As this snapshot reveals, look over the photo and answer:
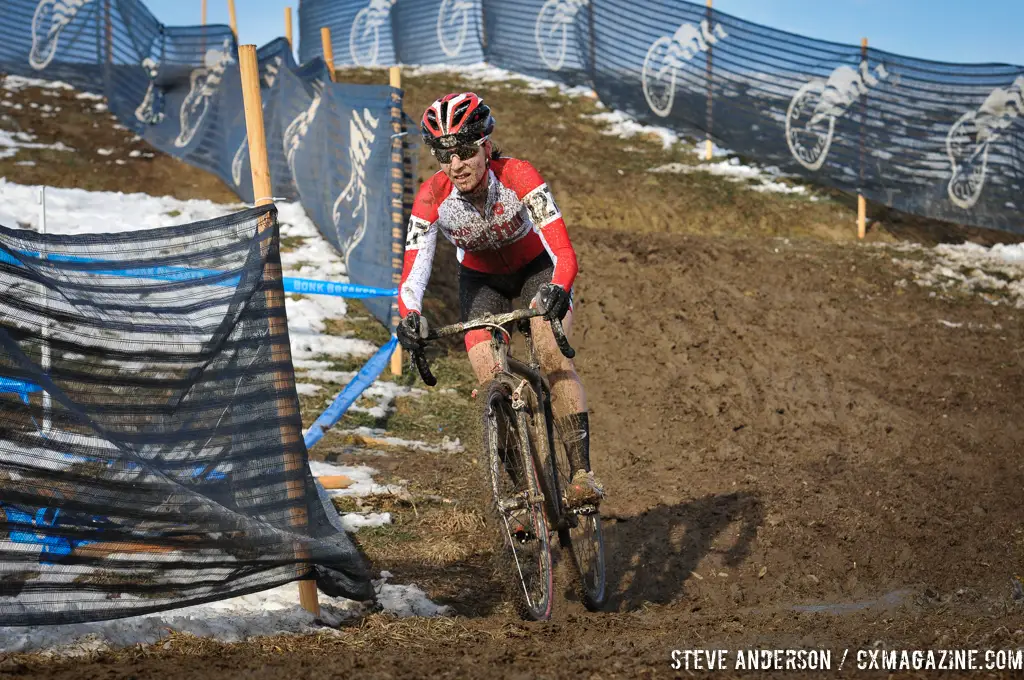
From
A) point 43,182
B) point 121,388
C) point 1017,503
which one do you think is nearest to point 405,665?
point 121,388

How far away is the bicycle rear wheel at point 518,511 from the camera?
449 cm

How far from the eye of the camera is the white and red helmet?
475 centimetres

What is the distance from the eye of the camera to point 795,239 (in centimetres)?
1327

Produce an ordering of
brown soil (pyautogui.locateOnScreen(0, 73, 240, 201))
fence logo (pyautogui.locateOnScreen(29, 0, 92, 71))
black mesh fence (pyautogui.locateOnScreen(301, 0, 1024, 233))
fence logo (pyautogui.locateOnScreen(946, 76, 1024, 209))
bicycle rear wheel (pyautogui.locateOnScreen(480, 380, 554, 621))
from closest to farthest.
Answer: bicycle rear wheel (pyautogui.locateOnScreen(480, 380, 554, 621)), fence logo (pyautogui.locateOnScreen(946, 76, 1024, 209)), black mesh fence (pyautogui.locateOnScreen(301, 0, 1024, 233)), brown soil (pyautogui.locateOnScreen(0, 73, 240, 201)), fence logo (pyautogui.locateOnScreen(29, 0, 92, 71))

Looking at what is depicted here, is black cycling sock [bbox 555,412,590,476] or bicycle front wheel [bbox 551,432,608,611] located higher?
black cycling sock [bbox 555,412,590,476]

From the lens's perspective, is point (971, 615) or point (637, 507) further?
point (637, 507)

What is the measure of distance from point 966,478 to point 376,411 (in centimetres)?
481

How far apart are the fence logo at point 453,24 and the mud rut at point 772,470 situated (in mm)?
13246

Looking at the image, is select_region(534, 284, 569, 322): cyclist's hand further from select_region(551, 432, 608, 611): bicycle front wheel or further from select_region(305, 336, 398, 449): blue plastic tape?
select_region(305, 336, 398, 449): blue plastic tape

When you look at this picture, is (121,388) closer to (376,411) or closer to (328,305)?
(376,411)

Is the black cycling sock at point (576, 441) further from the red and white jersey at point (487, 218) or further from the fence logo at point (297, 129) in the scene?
the fence logo at point (297, 129)

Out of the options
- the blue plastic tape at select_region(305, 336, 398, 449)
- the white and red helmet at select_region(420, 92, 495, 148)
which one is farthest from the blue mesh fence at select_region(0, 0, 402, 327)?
the white and red helmet at select_region(420, 92, 495, 148)

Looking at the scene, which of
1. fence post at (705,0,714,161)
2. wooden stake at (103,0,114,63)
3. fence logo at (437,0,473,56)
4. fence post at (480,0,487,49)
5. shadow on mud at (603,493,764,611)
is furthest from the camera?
fence logo at (437,0,473,56)

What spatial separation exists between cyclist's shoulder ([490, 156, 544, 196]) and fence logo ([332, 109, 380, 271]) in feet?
16.9
